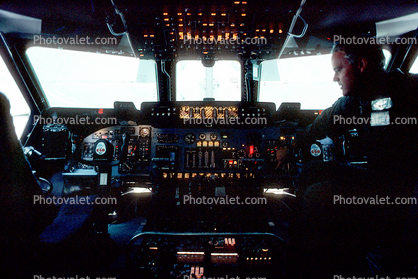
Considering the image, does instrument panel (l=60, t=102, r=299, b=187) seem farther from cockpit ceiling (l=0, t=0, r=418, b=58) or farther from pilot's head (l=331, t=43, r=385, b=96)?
pilot's head (l=331, t=43, r=385, b=96)

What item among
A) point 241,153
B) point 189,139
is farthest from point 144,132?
point 241,153

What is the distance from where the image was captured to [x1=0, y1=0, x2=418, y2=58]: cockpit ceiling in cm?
171

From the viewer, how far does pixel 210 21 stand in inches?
71.8

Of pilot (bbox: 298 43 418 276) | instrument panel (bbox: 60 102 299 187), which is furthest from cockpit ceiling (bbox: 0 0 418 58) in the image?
pilot (bbox: 298 43 418 276)

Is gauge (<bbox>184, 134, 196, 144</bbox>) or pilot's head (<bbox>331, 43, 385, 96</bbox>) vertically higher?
pilot's head (<bbox>331, 43, 385, 96</bbox>)

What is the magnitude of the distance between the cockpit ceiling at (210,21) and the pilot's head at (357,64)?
1000 mm

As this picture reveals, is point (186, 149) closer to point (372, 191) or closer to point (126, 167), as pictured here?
point (126, 167)

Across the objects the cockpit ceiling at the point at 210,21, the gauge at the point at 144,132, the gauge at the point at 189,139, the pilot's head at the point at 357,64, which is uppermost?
the cockpit ceiling at the point at 210,21

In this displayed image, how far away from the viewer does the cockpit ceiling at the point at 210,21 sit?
1.71 metres

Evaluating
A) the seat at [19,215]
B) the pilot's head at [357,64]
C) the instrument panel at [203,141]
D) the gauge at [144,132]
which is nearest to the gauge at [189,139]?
the instrument panel at [203,141]

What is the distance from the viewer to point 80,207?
1.64m

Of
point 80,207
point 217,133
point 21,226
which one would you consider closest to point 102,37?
point 217,133

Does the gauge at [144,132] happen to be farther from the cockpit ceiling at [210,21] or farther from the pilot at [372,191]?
the pilot at [372,191]

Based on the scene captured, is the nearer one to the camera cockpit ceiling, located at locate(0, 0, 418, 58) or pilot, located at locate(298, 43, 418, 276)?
pilot, located at locate(298, 43, 418, 276)
